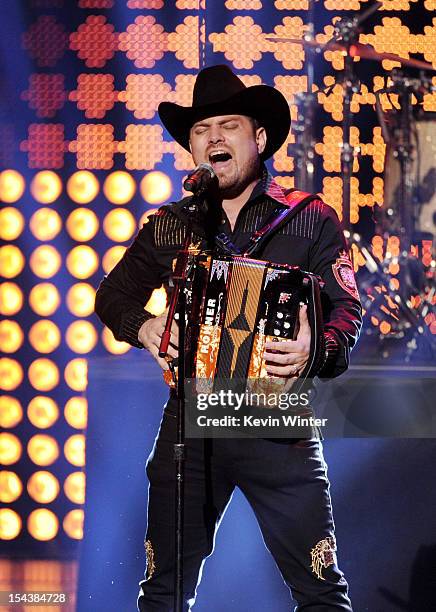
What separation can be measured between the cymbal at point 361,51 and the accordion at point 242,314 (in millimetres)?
2937

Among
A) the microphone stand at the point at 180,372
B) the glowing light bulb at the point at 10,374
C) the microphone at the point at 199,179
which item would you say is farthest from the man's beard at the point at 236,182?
the glowing light bulb at the point at 10,374

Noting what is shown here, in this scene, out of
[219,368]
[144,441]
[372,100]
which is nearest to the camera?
[219,368]

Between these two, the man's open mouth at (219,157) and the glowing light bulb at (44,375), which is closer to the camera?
the man's open mouth at (219,157)

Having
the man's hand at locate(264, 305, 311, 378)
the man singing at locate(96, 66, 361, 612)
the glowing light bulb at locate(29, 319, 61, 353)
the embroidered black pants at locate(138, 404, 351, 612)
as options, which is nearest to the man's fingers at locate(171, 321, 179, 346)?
the man singing at locate(96, 66, 361, 612)

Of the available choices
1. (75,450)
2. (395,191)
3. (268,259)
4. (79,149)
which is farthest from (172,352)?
(395,191)

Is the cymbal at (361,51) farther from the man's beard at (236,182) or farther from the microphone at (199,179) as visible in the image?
the microphone at (199,179)

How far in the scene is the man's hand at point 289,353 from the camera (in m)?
2.53

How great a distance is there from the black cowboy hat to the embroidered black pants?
0.95 metres

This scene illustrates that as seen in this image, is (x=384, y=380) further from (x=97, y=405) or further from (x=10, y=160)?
(x=10, y=160)

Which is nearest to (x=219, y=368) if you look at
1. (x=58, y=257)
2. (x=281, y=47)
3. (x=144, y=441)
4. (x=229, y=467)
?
(x=229, y=467)

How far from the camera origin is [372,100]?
18.4 feet

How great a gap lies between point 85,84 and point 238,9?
3.19ft

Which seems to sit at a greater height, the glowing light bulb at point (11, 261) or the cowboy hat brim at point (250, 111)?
the cowboy hat brim at point (250, 111)

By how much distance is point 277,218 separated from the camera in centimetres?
281
